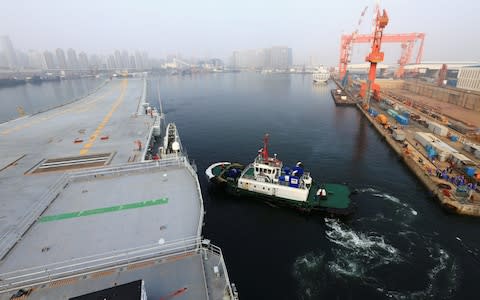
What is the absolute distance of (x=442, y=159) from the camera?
48844 millimetres

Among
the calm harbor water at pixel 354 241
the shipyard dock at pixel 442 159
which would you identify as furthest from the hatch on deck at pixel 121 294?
the shipyard dock at pixel 442 159

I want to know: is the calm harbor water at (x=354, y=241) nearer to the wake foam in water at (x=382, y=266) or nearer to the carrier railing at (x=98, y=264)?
the wake foam in water at (x=382, y=266)

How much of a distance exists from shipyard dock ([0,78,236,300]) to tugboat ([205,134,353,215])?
473 inches

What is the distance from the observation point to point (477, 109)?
97.5m

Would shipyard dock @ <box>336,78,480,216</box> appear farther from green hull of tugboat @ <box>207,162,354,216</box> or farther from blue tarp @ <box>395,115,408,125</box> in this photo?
green hull of tugboat @ <box>207,162,354,216</box>

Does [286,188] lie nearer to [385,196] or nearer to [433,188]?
[385,196]

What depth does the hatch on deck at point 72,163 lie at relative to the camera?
31.3m

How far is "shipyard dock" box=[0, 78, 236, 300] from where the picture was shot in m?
14.2

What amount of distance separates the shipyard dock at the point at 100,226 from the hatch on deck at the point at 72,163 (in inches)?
5.3

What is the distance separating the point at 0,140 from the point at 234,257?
161ft

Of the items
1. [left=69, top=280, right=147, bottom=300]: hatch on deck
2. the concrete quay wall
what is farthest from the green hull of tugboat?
[left=69, top=280, right=147, bottom=300]: hatch on deck

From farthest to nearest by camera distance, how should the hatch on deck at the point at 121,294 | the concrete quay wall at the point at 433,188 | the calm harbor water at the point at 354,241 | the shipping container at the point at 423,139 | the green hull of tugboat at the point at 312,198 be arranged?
1. the shipping container at the point at 423,139
2. the concrete quay wall at the point at 433,188
3. the green hull of tugboat at the point at 312,198
4. the calm harbor water at the point at 354,241
5. the hatch on deck at the point at 121,294

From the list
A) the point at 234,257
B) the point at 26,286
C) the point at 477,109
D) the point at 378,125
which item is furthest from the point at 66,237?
the point at 477,109

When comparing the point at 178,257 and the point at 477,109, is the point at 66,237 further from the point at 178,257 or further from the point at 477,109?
the point at 477,109
